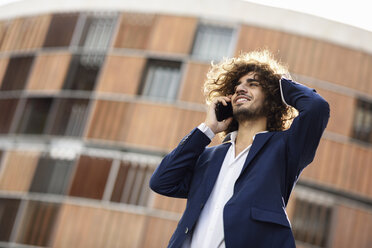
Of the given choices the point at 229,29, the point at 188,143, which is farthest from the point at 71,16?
the point at 188,143

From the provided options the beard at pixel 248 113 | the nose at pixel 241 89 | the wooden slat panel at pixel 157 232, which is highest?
the nose at pixel 241 89

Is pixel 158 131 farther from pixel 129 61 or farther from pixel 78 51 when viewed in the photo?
pixel 78 51

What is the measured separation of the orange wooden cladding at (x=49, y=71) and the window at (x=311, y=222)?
8.17 metres

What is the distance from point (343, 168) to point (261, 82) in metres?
13.5

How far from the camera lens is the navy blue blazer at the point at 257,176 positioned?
3402 millimetres

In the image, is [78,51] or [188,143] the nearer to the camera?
[188,143]

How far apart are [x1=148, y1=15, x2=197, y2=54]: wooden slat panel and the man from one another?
1333 cm

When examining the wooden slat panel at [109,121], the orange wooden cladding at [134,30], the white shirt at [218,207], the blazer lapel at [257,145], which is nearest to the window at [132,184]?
the wooden slat panel at [109,121]

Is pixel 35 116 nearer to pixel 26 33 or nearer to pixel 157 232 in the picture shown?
pixel 26 33

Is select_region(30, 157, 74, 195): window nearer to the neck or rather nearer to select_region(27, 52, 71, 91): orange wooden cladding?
select_region(27, 52, 71, 91): orange wooden cladding

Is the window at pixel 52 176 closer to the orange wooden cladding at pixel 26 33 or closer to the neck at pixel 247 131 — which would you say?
the orange wooden cladding at pixel 26 33

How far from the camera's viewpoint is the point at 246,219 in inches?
134

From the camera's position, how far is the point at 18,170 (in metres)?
17.7

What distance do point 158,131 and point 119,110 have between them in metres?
1.38
